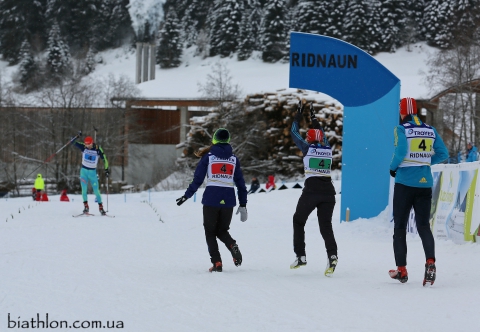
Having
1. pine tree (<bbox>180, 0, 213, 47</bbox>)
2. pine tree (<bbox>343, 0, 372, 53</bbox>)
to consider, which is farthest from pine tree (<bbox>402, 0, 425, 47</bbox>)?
pine tree (<bbox>180, 0, 213, 47</bbox>)

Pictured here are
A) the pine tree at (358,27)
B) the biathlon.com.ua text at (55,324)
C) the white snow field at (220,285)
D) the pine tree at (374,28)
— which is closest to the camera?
the biathlon.com.ua text at (55,324)

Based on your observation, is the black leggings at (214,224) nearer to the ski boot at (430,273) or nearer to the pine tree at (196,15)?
the ski boot at (430,273)

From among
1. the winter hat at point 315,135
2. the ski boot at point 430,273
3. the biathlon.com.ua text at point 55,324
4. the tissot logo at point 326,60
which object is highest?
the tissot logo at point 326,60

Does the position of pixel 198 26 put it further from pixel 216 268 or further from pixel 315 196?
pixel 216 268

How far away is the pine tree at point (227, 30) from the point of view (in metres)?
73.0

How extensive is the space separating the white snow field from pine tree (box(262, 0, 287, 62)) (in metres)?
56.8

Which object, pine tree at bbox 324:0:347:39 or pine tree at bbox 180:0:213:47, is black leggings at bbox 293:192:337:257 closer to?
pine tree at bbox 324:0:347:39

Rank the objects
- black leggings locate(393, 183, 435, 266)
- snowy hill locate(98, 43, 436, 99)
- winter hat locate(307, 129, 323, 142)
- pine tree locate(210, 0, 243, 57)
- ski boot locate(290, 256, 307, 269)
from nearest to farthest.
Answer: black leggings locate(393, 183, 435, 266) → ski boot locate(290, 256, 307, 269) → winter hat locate(307, 129, 323, 142) → snowy hill locate(98, 43, 436, 99) → pine tree locate(210, 0, 243, 57)

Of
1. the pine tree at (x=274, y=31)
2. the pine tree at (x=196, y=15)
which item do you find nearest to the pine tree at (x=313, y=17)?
the pine tree at (x=274, y=31)

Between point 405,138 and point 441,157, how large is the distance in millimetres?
471

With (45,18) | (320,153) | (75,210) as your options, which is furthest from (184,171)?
(45,18)

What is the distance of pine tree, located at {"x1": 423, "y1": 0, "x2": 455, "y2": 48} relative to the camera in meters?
66.1

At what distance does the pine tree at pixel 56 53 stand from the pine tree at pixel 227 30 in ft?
54.6

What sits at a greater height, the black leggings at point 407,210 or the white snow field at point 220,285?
the black leggings at point 407,210
